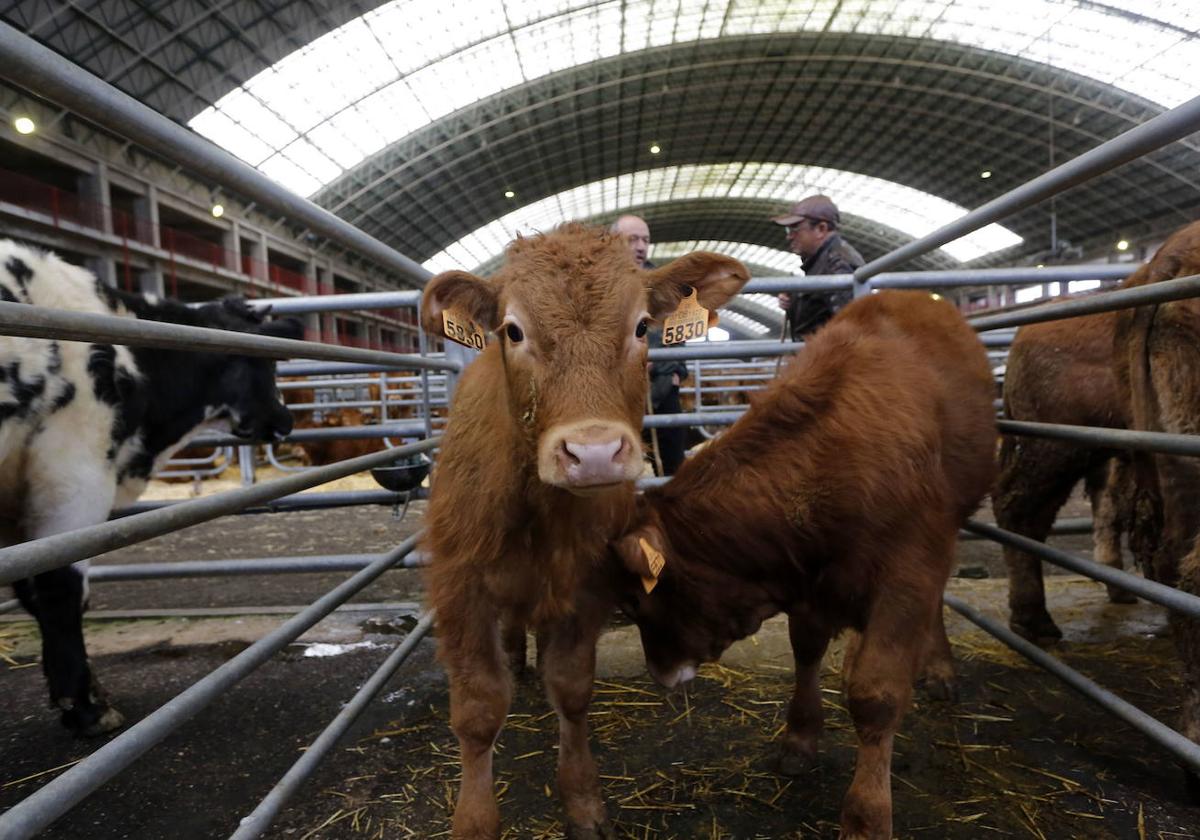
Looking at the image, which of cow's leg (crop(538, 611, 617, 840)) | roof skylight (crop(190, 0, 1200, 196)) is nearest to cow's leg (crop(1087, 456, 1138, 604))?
cow's leg (crop(538, 611, 617, 840))

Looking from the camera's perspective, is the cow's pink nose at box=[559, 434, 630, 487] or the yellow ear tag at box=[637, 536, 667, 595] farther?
the yellow ear tag at box=[637, 536, 667, 595]

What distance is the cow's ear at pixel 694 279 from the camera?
2.21 m

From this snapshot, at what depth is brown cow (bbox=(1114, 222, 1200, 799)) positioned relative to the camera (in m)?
2.09

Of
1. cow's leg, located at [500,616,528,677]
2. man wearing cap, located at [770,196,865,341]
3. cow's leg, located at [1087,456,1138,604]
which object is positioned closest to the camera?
cow's leg, located at [500,616,528,677]

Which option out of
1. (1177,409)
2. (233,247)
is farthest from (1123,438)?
(233,247)

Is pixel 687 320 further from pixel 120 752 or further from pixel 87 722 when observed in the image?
pixel 87 722

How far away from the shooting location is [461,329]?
2.12 meters

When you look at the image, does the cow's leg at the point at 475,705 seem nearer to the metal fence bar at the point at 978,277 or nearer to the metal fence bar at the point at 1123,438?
the metal fence bar at the point at 1123,438

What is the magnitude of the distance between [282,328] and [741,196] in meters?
44.1

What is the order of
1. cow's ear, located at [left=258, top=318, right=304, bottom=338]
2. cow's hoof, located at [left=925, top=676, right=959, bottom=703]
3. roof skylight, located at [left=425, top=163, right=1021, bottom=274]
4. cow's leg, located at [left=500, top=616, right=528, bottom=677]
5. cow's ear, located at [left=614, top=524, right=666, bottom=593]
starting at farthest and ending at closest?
roof skylight, located at [left=425, top=163, right=1021, bottom=274]
cow's ear, located at [left=258, top=318, right=304, bottom=338]
cow's leg, located at [left=500, top=616, right=528, bottom=677]
cow's hoof, located at [left=925, top=676, right=959, bottom=703]
cow's ear, located at [left=614, top=524, right=666, bottom=593]

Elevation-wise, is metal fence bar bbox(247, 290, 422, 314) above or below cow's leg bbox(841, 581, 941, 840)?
above

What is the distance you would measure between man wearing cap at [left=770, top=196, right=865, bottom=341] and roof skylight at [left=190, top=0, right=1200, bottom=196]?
64.3ft

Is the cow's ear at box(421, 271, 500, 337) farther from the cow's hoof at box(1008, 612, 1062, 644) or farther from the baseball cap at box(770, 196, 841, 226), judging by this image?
the cow's hoof at box(1008, 612, 1062, 644)

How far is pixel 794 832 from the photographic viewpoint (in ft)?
6.71
